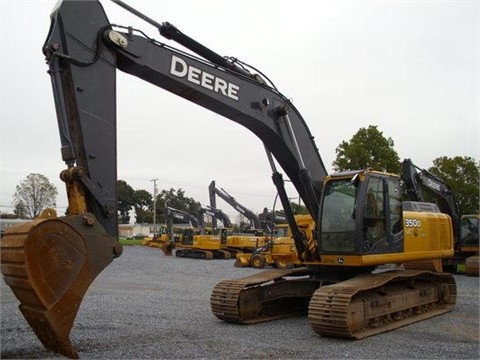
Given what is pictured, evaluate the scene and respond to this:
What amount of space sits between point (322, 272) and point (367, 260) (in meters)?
1.29

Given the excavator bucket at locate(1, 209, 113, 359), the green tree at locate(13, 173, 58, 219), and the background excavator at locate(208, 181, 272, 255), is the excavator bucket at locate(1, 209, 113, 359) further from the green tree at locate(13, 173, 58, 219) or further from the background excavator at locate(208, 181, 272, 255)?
the green tree at locate(13, 173, 58, 219)

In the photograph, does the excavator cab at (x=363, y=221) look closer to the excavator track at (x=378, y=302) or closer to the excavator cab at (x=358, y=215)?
the excavator cab at (x=358, y=215)

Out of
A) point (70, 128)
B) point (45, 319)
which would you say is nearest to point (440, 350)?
point (45, 319)

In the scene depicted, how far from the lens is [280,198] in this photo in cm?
922

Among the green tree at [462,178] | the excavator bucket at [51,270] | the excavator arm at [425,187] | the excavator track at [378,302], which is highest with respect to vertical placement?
the green tree at [462,178]

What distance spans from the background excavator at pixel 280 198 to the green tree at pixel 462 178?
88.1 ft

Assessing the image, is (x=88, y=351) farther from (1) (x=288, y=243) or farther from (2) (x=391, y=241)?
(1) (x=288, y=243)

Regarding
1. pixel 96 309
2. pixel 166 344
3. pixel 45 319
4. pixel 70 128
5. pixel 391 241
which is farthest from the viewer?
pixel 96 309

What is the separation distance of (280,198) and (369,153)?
23892mm

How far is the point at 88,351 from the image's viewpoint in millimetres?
6332

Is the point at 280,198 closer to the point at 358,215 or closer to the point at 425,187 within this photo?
the point at 358,215

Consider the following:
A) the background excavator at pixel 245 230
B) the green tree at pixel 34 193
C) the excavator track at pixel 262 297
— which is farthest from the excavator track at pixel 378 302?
the green tree at pixel 34 193

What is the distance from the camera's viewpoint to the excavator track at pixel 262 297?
867 centimetres

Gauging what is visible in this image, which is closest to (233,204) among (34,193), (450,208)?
(450,208)
